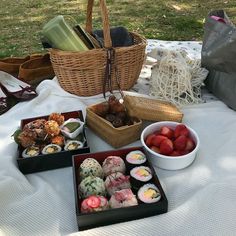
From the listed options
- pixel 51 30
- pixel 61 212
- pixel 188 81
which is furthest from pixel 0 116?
pixel 188 81

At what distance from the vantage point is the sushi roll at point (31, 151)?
3.48ft

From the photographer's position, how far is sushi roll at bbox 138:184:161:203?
2.85 ft

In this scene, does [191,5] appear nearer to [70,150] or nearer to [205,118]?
[205,118]

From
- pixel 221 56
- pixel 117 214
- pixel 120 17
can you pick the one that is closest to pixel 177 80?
pixel 221 56

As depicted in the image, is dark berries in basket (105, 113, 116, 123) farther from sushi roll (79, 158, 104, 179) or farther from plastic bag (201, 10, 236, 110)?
plastic bag (201, 10, 236, 110)

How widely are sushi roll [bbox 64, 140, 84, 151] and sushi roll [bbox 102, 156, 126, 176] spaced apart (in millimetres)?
124

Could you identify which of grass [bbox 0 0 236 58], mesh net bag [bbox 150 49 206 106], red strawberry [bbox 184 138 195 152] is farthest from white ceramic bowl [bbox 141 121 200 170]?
grass [bbox 0 0 236 58]

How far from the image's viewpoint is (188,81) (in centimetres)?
142

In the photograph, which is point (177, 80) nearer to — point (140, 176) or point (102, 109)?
point (102, 109)

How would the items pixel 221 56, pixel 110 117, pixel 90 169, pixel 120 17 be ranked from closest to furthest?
pixel 90 169 < pixel 110 117 < pixel 221 56 < pixel 120 17

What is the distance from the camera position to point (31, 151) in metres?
1.07

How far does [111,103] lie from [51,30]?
402 millimetres

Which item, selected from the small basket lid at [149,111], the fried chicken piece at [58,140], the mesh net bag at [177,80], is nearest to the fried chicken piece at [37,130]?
the fried chicken piece at [58,140]

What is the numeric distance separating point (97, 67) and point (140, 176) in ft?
1.85
